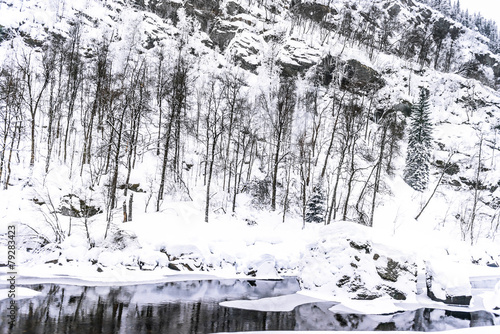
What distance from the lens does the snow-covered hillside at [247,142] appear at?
13.4 meters

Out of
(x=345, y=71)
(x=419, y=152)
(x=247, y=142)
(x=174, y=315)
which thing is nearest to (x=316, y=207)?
(x=247, y=142)

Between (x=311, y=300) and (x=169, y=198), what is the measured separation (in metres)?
16.8

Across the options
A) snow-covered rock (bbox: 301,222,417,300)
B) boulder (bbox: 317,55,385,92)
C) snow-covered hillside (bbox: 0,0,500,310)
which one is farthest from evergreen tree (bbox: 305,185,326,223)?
boulder (bbox: 317,55,385,92)

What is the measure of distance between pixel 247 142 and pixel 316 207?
46.4 feet

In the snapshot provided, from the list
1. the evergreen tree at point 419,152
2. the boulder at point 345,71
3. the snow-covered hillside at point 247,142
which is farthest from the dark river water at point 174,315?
the boulder at point 345,71

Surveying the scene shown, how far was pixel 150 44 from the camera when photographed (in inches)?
2126

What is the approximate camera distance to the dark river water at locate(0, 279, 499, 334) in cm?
772

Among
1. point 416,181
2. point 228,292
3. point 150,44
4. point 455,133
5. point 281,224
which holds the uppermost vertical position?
point 150,44

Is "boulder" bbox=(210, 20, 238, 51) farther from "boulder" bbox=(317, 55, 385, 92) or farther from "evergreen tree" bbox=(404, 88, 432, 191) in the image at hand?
"evergreen tree" bbox=(404, 88, 432, 191)

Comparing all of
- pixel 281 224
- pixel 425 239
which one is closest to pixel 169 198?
pixel 281 224

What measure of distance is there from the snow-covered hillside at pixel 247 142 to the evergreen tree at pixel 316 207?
182 millimetres

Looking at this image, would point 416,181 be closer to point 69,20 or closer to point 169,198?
point 169,198

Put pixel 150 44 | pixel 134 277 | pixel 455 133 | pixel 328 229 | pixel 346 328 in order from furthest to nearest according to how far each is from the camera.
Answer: pixel 150 44
pixel 455 133
pixel 328 229
pixel 134 277
pixel 346 328

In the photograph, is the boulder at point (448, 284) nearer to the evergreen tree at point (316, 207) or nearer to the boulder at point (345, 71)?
the evergreen tree at point (316, 207)
